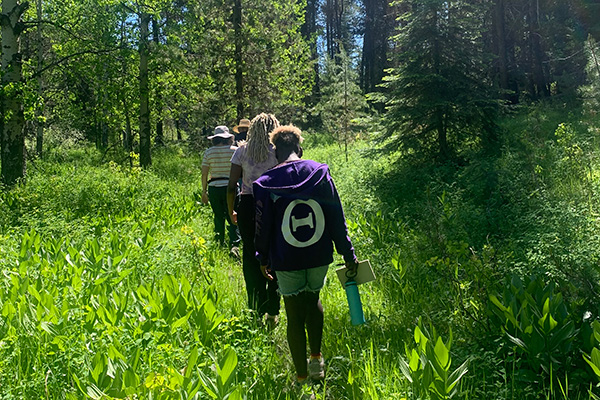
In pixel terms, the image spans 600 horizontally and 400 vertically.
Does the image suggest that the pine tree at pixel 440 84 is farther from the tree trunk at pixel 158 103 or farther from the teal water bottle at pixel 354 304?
the tree trunk at pixel 158 103

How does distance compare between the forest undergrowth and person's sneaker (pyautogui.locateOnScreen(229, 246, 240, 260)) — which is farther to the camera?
person's sneaker (pyautogui.locateOnScreen(229, 246, 240, 260))

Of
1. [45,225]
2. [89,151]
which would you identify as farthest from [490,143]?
[89,151]

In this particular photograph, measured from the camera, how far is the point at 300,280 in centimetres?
298

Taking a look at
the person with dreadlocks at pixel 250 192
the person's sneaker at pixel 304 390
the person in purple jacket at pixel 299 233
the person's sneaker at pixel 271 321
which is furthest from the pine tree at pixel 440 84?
the person's sneaker at pixel 304 390

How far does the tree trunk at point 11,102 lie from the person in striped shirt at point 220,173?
5622 mm

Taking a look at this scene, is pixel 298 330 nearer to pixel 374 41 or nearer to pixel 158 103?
pixel 158 103

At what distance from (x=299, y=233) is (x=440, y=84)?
6934 millimetres

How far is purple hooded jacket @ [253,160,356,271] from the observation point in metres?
2.89

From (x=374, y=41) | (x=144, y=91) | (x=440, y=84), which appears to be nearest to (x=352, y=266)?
(x=440, y=84)

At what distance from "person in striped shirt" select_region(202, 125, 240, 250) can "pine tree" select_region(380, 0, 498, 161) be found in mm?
4120

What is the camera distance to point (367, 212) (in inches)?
296

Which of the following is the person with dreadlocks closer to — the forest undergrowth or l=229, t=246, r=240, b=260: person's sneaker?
the forest undergrowth

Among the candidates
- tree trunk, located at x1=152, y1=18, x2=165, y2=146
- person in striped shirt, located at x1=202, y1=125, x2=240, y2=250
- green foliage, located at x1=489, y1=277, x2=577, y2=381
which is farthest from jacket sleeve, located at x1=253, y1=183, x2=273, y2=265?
tree trunk, located at x1=152, y1=18, x2=165, y2=146

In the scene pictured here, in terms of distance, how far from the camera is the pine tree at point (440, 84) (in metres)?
8.56
